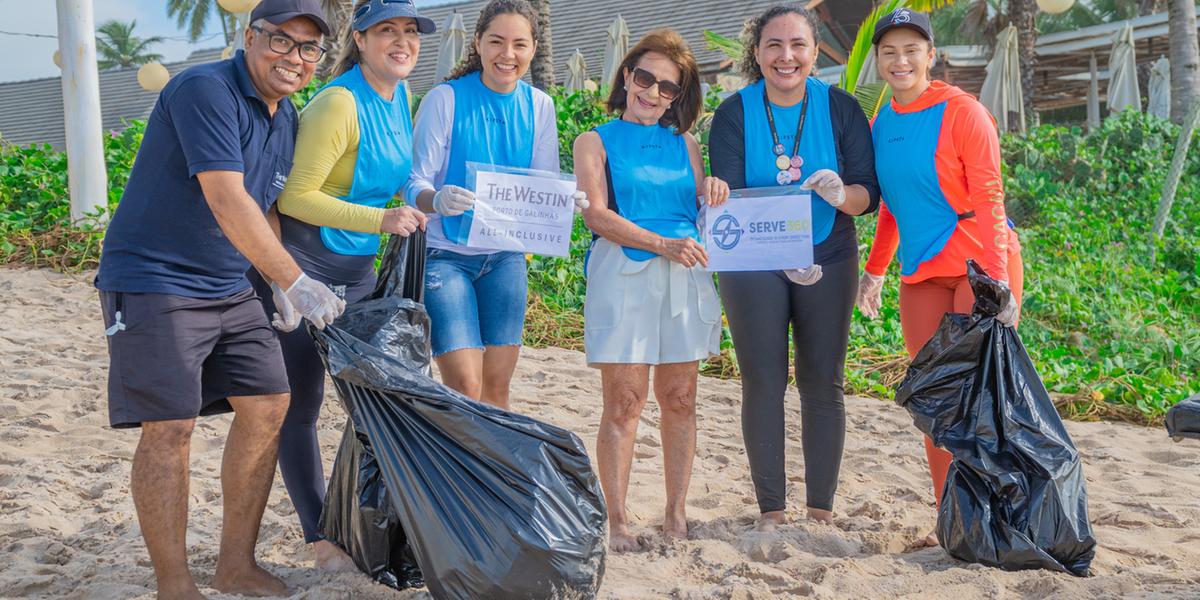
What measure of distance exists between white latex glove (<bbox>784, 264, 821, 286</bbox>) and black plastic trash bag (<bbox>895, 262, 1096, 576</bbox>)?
46 centimetres

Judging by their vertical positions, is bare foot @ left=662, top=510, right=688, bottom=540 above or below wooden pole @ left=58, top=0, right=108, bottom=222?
below

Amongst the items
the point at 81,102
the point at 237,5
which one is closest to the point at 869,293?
the point at 81,102

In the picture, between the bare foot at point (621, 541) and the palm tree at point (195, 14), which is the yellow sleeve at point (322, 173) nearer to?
the bare foot at point (621, 541)

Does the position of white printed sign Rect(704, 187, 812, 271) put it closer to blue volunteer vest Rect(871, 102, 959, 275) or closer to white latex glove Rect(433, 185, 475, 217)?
blue volunteer vest Rect(871, 102, 959, 275)

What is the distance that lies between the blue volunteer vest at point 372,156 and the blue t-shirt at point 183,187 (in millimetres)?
376

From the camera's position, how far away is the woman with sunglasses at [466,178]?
339 cm

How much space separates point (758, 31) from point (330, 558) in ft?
7.86

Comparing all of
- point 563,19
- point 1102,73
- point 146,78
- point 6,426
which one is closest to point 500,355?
point 6,426

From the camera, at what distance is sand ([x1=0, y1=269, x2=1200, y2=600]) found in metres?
3.22

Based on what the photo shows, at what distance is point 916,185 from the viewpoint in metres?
3.58

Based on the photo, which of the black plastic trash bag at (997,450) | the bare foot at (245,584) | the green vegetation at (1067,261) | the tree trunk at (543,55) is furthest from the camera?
the tree trunk at (543,55)

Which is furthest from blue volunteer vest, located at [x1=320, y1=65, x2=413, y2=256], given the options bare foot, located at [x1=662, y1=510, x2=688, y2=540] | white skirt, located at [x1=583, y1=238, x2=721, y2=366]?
bare foot, located at [x1=662, y1=510, x2=688, y2=540]

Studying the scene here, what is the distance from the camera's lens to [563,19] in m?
20.9

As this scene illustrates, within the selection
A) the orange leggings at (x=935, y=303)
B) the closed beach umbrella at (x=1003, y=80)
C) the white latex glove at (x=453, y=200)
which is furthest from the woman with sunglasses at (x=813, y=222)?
the closed beach umbrella at (x=1003, y=80)
